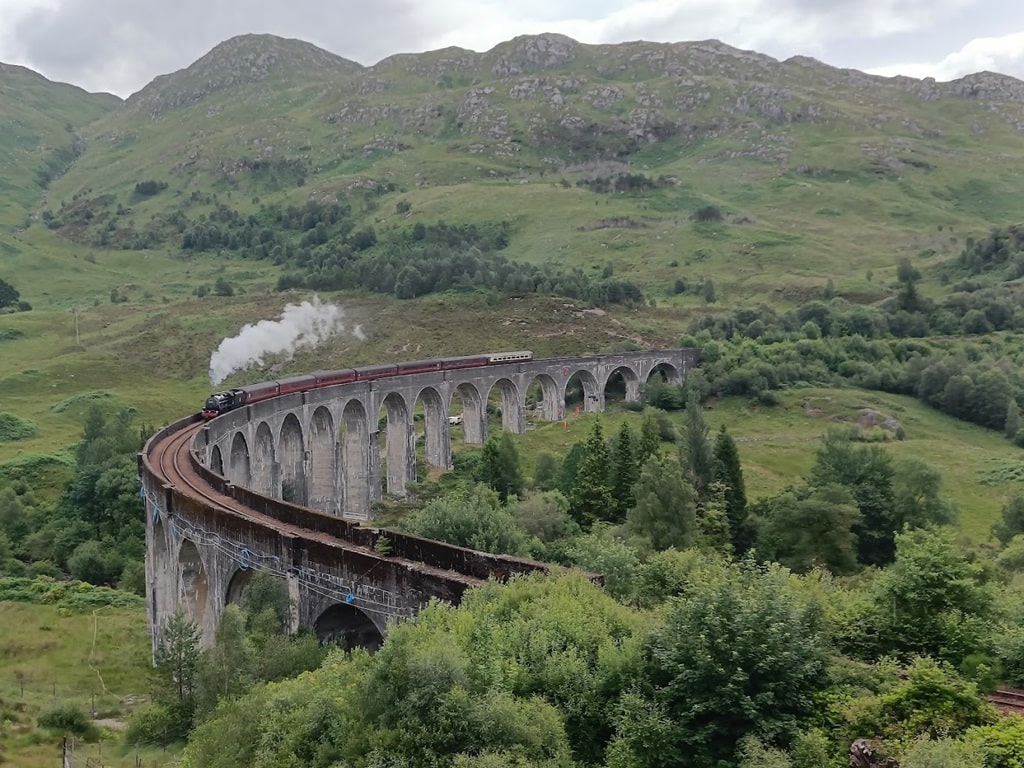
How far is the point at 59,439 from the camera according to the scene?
6931 centimetres

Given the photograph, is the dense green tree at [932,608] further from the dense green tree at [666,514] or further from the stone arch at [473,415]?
the stone arch at [473,415]

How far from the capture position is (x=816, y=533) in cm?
4038

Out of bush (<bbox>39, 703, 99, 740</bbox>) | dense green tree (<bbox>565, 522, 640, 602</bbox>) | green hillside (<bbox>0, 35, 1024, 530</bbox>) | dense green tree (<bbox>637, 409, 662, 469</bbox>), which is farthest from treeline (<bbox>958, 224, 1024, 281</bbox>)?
bush (<bbox>39, 703, 99, 740</bbox>)

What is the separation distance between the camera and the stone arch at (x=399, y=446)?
63.6 m

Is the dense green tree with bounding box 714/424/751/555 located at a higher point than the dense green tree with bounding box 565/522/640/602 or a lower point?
lower

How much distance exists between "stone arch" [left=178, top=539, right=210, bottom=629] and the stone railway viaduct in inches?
1.7

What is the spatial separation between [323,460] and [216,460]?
12.5 metres

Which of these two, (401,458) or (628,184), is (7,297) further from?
(628,184)

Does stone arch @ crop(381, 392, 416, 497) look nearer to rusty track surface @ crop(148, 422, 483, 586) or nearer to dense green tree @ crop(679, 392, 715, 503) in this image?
rusty track surface @ crop(148, 422, 483, 586)

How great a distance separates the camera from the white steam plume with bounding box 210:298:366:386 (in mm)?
88750

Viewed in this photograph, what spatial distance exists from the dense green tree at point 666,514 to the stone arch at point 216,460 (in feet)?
73.5

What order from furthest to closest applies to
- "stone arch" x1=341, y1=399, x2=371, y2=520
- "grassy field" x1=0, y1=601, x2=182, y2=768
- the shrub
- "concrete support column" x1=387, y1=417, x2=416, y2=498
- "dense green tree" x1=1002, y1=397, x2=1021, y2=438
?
the shrub < "dense green tree" x1=1002, y1=397, x2=1021, y2=438 < "concrete support column" x1=387, y1=417, x2=416, y2=498 < "stone arch" x1=341, y1=399, x2=371, y2=520 < "grassy field" x1=0, y1=601, x2=182, y2=768

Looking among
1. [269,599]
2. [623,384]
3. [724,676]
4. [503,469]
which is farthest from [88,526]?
Result: [623,384]

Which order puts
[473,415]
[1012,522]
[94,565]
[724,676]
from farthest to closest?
[473,415]
[94,565]
[1012,522]
[724,676]
